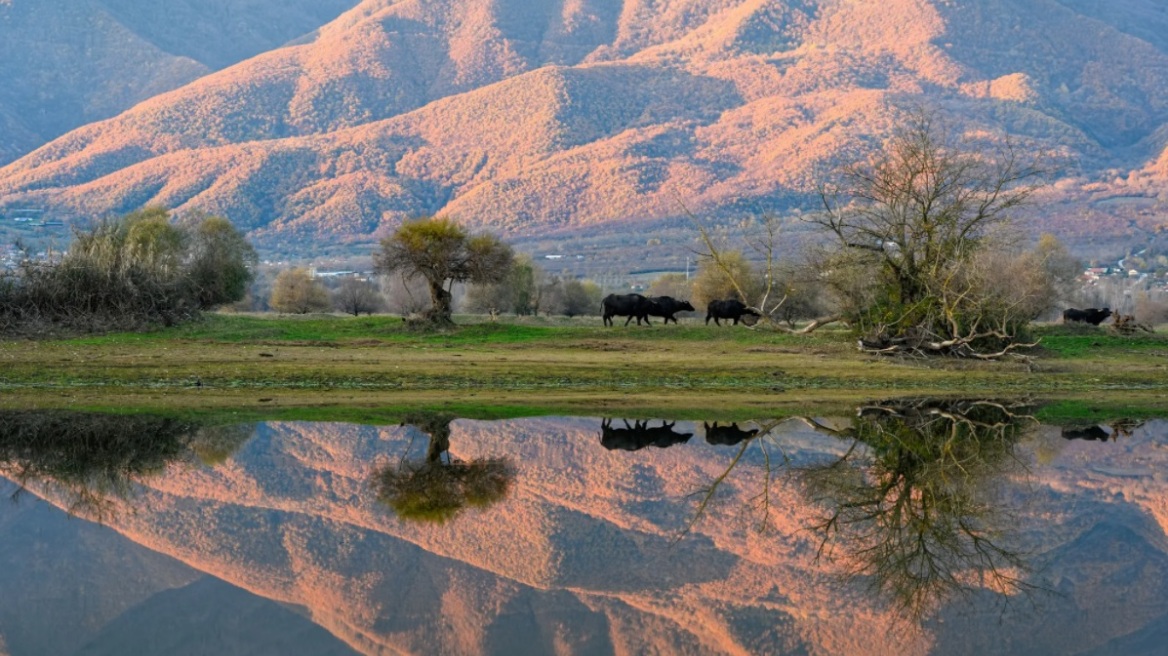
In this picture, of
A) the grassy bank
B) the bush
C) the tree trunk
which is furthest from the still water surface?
the tree trunk

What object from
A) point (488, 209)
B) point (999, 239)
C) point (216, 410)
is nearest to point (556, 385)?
point (216, 410)

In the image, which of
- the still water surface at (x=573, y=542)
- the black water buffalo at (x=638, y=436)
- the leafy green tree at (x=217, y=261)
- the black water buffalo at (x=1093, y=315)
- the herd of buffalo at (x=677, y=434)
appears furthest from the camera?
the leafy green tree at (x=217, y=261)

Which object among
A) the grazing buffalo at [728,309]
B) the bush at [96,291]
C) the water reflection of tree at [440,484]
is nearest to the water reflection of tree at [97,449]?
the water reflection of tree at [440,484]

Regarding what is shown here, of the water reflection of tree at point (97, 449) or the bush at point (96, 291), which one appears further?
the bush at point (96, 291)

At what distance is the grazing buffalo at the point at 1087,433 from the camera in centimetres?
2430

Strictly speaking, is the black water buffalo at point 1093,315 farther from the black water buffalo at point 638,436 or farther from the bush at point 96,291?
Answer: the bush at point 96,291

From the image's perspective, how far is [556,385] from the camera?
32.9 metres

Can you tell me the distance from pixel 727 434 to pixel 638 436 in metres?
1.70

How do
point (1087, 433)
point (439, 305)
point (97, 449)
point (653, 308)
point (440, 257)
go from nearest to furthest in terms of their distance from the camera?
point (97, 449) → point (1087, 433) → point (439, 305) → point (440, 257) → point (653, 308)

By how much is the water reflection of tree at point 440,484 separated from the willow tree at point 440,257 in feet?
87.0

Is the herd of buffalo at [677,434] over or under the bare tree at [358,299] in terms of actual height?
under

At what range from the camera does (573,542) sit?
51.0ft

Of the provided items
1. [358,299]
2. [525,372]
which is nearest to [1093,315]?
[525,372]

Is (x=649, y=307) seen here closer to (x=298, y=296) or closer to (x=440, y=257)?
(x=440, y=257)
